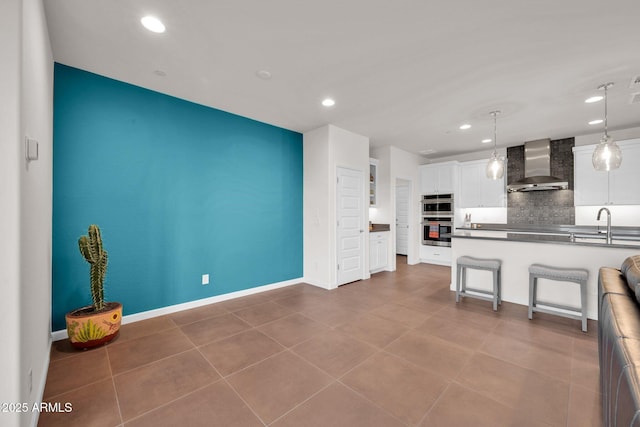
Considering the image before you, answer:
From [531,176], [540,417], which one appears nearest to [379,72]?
[540,417]

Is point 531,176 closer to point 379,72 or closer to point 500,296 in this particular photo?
point 500,296

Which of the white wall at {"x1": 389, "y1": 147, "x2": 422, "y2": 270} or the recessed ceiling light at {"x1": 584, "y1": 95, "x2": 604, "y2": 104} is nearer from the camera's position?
the recessed ceiling light at {"x1": 584, "y1": 95, "x2": 604, "y2": 104}

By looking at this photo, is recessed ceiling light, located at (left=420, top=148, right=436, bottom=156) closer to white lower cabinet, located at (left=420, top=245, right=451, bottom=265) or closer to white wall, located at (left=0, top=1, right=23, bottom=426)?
white lower cabinet, located at (left=420, top=245, right=451, bottom=265)

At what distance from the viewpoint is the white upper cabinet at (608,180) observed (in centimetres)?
436

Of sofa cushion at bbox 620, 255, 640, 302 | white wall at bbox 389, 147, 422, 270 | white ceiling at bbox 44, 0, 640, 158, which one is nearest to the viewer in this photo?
sofa cushion at bbox 620, 255, 640, 302

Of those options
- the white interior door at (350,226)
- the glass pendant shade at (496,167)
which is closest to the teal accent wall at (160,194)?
the white interior door at (350,226)

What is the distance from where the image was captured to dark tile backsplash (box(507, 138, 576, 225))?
513 centimetres

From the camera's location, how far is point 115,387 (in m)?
1.88

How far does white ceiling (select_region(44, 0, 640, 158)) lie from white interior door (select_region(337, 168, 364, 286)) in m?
1.25

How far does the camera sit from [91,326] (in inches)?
91.4

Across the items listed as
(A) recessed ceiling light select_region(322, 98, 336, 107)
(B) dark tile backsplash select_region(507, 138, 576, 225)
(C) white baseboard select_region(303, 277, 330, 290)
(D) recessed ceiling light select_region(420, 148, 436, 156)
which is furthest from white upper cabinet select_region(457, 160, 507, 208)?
(A) recessed ceiling light select_region(322, 98, 336, 107)

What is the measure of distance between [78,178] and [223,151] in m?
1.62

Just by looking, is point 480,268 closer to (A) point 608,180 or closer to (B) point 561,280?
(B) point 561,280

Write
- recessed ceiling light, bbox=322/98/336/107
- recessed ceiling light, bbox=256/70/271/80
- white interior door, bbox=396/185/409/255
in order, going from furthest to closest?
white interior door, bbox=396/185/409/255
recessed ceiling light, bbox=322/98/336/107
recessed ceiling light, bbox=256/70/271/80
